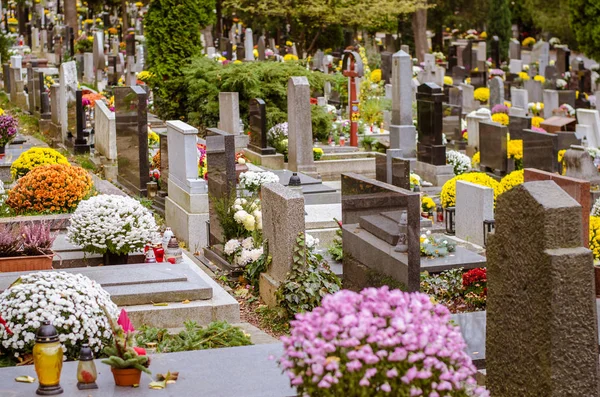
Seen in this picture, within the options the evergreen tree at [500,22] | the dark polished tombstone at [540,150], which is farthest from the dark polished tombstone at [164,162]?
the evergreen tree at [500,22]

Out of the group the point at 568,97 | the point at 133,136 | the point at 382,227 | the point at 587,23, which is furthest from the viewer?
the point at 587,23

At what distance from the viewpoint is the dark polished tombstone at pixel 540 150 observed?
16734mm

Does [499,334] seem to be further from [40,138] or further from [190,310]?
[40,138]

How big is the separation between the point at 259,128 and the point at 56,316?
10633 millimetres

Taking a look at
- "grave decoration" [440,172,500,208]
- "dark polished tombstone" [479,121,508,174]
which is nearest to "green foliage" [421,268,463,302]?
"grave decoration" [440,172,500,208]

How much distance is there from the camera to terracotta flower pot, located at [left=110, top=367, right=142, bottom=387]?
665cm

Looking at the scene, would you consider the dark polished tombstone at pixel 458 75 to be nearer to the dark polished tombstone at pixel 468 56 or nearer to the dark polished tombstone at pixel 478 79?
the dark polished tombstone at pixel 478 79

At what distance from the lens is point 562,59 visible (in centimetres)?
3378

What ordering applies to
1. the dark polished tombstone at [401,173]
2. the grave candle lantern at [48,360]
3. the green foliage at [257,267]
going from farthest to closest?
the dark polished tombstone at [401,173]
the green foliage at [257,267]
the grave candle lantern at [48,360]

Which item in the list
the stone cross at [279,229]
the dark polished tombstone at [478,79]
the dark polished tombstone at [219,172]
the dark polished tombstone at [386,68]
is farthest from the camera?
the dark polished tombstone at [386,68]

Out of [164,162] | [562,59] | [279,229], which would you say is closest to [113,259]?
[279,229]

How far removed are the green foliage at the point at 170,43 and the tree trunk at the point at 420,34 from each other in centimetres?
1652

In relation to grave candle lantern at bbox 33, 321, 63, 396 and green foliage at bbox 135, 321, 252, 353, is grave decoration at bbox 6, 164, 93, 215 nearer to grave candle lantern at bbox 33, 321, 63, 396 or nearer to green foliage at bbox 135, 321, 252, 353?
green foliage at bbox 135, 321, 252, 353

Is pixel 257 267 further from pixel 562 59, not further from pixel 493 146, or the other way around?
pixel 562 59
